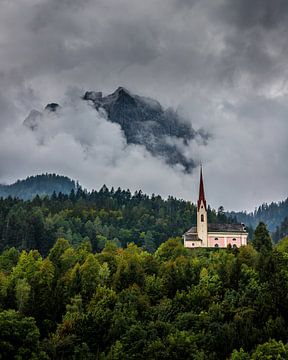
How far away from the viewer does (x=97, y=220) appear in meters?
141

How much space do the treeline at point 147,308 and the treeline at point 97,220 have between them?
30.9m

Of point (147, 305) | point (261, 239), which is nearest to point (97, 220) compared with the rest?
point (261, 239)

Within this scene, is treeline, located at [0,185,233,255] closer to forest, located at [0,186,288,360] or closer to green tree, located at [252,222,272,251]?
forest, located at [0,186,288,360]

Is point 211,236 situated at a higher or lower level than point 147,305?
higher

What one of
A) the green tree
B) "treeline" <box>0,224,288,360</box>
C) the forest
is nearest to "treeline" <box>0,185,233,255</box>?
the forest

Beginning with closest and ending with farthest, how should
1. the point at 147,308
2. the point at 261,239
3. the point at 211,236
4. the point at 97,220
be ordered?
1. the point at 147,308
2. the point at 261,239
3. the point at 211,236
4. the point at 97,220

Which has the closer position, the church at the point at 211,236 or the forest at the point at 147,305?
the forest at the point at 147,305

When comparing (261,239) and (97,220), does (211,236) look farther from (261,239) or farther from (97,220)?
(97,220)

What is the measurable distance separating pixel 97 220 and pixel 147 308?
260 feet

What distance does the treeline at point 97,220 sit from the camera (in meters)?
111

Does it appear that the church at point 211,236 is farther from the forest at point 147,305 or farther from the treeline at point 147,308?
the treeline at point 147,308

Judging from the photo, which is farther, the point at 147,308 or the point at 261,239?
the point at 261,239

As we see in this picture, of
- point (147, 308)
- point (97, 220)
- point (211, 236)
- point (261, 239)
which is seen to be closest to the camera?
point (147, 308)

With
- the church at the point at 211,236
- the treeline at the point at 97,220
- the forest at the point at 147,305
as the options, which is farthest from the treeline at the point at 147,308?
the treeline at the point at 97,220
